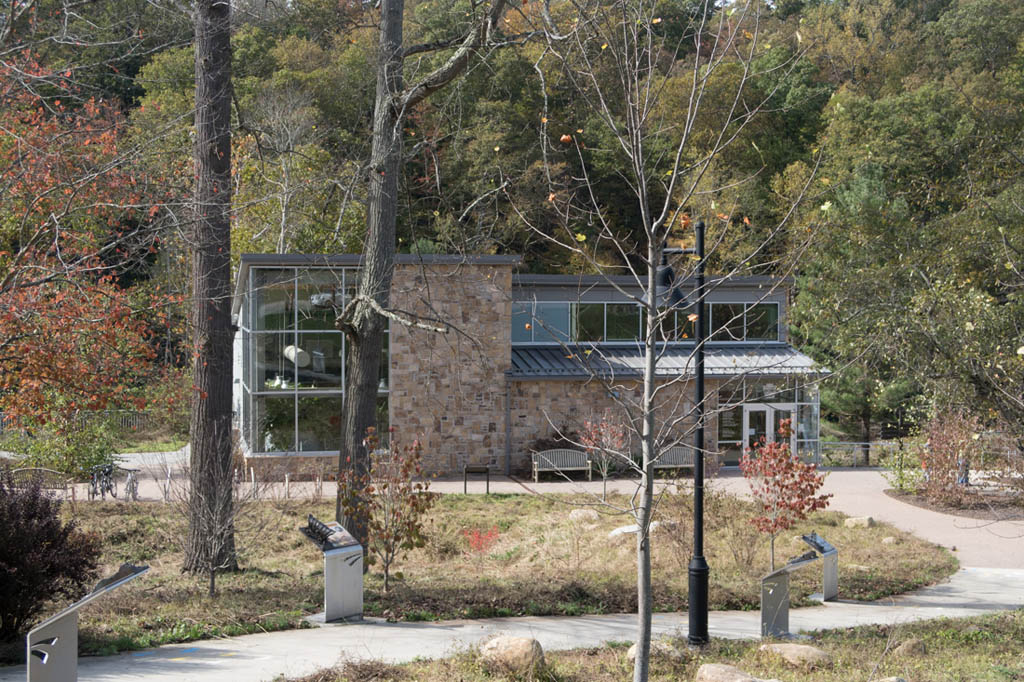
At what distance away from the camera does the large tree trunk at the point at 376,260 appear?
1277 centimetres

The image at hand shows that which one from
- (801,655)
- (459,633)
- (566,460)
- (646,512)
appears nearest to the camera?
(646,512)

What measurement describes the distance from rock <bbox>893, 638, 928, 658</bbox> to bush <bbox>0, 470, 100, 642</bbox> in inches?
304

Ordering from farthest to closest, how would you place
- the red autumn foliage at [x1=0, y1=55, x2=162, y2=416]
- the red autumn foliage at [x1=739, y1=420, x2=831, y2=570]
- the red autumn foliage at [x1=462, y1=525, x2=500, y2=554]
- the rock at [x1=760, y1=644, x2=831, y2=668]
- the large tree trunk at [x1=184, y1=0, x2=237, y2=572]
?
the red autumn foliage at [x1=462, y1=525, x2=500, y2=554] < the red autumn foliage at [x1=739, y1=420, x2=831, y2=570] < the large tree trunk at [x1=184, y1=0, x2=237, y2=572] < the red autumn foliage at [x1=0, y1=55, x2=162, y2=416] < the rock at [x1=760, y1=644, x2=831, y2=668]

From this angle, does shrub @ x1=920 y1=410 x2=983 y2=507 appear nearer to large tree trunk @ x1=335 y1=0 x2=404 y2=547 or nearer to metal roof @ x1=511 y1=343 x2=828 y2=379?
metal roof @ x1=511 y1=343 x2=828 y2=379

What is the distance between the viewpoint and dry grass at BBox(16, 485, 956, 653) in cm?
958

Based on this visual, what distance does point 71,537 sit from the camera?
9.23m

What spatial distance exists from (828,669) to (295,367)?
1866 centimetres

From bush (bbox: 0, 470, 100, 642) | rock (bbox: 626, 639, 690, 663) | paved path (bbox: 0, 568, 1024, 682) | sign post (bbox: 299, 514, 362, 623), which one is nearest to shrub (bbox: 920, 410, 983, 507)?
paved path (bbox: 0, 568, 1024, 682)

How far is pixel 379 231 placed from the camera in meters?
13.1

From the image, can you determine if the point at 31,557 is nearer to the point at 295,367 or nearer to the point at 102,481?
the point at 102,481

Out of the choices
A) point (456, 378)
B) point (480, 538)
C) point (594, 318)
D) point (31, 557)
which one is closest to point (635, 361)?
point (594, 318)

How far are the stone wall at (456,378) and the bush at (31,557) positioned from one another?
1582 cm

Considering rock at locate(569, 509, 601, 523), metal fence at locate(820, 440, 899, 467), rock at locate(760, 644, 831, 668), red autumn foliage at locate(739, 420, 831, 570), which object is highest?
red autumn foliage at locate(739, 420, 831, 570)

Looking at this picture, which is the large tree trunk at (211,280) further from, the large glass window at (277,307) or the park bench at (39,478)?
the large glass window at (277,307)
